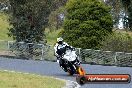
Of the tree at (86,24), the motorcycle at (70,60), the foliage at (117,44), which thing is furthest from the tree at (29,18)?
the motorcycle at (70,60)

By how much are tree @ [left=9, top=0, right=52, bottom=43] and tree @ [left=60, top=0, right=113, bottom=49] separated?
1.95 m

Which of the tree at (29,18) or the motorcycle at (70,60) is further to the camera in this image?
the tree at (29,18)

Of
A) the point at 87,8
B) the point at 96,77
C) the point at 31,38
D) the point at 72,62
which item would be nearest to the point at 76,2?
the point at 87,8

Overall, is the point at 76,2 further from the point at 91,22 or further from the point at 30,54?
the point at 30,54

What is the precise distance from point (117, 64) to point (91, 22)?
7.53 metres

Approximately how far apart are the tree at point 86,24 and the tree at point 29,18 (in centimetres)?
195

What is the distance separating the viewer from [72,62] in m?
20.8

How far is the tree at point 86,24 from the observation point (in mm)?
38375

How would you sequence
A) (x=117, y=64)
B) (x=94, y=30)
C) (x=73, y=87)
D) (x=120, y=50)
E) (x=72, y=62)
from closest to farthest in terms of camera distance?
1. (x=73, y=87)
2. (x=72, y=62)
3. (x=117, y=64)
4. (x=120, y=50)
5. (x=94, y=30)

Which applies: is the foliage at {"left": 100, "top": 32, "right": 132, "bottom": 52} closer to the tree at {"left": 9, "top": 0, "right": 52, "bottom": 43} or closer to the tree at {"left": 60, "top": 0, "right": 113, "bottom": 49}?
the tree at {"left": 60, "top": 0, "right": 113, "bottom": 49}

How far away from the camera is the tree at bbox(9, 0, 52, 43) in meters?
40.0

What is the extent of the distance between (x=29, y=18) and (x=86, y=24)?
15.5ft

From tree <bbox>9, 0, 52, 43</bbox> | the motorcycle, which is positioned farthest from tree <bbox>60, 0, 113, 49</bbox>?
the motorcycle

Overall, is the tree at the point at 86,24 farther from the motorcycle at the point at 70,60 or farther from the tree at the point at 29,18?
the motorcycle at the point at 70,60
